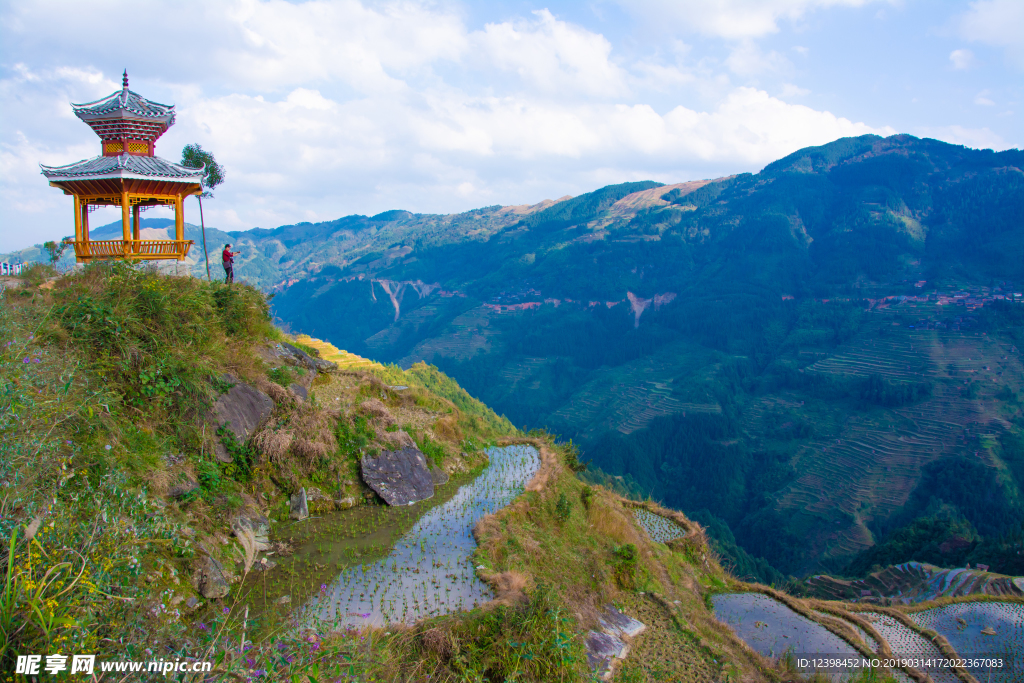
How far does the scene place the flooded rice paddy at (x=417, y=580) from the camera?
7.03 m

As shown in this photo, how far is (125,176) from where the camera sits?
12.7 metres

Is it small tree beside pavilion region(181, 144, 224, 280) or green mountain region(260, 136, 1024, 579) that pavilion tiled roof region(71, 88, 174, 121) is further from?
green mountain region(260, 136, 1024, 579)

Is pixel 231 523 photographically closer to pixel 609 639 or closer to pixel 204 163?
pixel 609 639

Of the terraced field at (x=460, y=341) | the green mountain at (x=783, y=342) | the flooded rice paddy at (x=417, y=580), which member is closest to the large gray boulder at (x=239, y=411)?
the flooded rice paddy at (x=417, y=580)

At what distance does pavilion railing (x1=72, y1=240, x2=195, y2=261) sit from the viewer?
42.4 ft

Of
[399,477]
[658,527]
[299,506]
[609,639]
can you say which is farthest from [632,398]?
[299,506]

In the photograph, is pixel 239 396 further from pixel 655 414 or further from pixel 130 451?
pixel 655 414

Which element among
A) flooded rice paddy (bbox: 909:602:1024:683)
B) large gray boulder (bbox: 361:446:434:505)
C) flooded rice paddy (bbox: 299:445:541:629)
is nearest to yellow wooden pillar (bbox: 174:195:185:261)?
large gray boulder (bbox: 361:446:434:505)

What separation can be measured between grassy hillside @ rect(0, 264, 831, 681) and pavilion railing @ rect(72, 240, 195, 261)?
2201 mm

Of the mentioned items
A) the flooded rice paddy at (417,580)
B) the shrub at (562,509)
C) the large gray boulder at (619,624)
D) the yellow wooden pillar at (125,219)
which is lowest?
the large gray boulder at (619,624)

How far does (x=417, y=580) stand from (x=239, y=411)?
4.92 meters

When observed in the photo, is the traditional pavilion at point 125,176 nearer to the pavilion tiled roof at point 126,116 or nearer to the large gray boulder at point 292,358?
the pavilion tiled roof at point 126,116

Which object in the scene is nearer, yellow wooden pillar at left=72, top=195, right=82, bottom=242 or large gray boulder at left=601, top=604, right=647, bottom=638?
large gray boulder at left=601, top=604, right=647, bottom=638

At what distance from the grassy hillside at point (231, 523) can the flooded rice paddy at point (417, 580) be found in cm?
30
